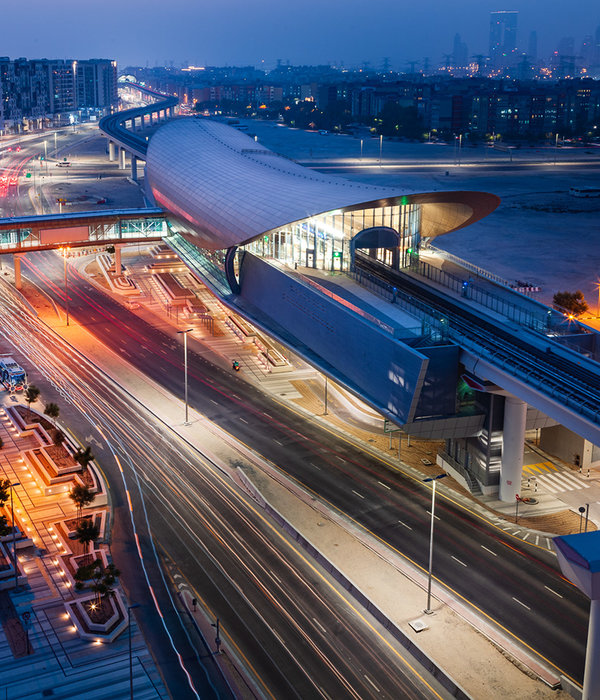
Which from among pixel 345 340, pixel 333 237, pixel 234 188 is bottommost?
pixel 345 340

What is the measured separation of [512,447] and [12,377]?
36907 mm

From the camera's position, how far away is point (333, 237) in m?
63.4

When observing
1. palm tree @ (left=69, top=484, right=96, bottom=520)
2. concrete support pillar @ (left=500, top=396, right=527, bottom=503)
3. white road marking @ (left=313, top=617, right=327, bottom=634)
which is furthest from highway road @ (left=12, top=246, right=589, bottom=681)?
palm tree @ (left=69, top=484, right=96, bottom=520)

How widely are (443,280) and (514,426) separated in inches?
806

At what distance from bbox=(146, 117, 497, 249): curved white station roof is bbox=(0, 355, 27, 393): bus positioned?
18.7 m

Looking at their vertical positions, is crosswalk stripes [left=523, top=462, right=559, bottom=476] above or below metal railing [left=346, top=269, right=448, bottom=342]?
below

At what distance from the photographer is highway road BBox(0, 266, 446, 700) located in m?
32.8

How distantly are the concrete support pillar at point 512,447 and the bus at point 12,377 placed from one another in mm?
35828

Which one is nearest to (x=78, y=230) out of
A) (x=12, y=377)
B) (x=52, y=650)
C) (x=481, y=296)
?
(x=12, y=377)

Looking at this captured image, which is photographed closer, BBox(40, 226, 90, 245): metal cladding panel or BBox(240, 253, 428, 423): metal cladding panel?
BBox(240, 253, 428, 423): metal cladding panel

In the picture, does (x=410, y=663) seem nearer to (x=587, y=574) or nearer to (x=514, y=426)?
(x=587, y=574)

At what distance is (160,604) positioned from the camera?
37.2 meters

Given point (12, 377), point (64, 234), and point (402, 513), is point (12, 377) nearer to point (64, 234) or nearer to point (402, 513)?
point (64, 234)

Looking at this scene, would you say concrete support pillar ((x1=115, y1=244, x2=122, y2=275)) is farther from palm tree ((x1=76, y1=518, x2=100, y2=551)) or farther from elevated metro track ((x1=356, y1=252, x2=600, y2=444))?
palm tree ((x1=76, y1=518, x2=100, y2=551))
